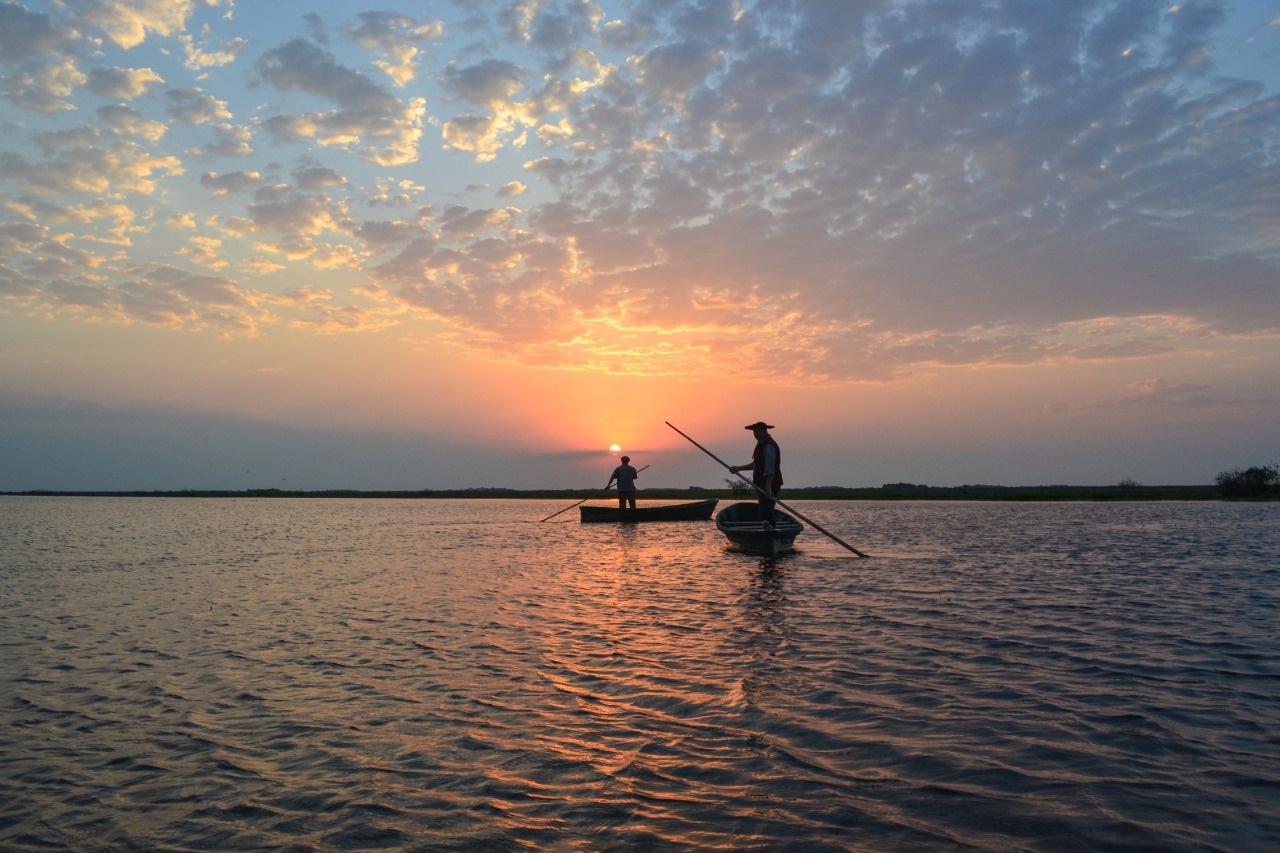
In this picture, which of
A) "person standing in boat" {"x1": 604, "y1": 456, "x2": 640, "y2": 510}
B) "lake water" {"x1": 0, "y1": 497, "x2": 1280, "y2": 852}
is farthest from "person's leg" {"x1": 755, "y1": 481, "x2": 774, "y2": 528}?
"person standing in boat" {"x1": 604, "y1": 456, "x2": 640, "y2": 510}

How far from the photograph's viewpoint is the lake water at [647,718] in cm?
493

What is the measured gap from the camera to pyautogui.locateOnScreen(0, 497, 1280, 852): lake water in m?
4.93

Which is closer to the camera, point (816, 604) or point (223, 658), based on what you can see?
point (223, 658)

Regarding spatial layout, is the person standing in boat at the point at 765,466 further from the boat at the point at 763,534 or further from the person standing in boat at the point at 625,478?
the person standing in boat at the point at 625,478

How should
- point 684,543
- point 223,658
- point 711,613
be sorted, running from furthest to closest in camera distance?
point 684,543, point 711,613, point 223,658

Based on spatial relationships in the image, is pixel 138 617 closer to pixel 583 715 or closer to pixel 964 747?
pixel 583 715

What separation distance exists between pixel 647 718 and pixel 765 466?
1711cm

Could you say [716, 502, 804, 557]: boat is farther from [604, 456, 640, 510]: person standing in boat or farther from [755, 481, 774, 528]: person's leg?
[604, 456, 640, 510]: person standing in boat

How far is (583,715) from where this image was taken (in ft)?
24.3

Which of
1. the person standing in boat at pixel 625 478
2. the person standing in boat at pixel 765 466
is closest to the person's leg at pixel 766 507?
the person standing in boat at pixel 765 466

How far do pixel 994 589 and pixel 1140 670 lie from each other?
7692 millimetres

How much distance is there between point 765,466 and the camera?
939 inches

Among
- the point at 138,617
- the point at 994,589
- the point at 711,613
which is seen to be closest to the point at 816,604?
the point at 711,613

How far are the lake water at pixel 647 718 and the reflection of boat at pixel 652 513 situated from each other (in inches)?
1027
